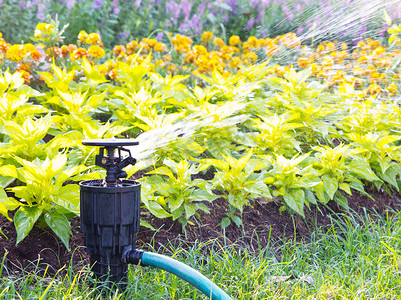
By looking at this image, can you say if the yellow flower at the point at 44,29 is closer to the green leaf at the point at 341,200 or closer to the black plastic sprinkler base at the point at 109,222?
the black plastic sprinkler base at the point at 109,222

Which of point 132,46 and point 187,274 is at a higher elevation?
point 132,46

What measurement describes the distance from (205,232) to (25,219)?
0.74m

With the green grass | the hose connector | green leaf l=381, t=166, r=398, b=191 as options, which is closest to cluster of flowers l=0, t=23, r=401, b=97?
green leaf l=381, t=166, r=398, b=191

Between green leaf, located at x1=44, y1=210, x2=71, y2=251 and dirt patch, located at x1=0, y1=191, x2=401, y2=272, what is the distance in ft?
0.20

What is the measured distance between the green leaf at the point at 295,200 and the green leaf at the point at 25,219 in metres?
1.04

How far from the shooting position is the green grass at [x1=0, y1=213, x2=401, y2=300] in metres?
1.44

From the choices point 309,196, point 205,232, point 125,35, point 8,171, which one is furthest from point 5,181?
point 125,35

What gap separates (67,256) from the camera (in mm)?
1679

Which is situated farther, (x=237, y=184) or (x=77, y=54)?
(x=77, y=54)

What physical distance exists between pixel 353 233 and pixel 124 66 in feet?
5.14

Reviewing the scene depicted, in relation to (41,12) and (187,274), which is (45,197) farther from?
(41,12)

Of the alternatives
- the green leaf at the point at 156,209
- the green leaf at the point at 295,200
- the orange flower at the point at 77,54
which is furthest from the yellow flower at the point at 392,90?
the orange flower at the point at 77,54

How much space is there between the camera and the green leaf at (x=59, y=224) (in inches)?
61.9

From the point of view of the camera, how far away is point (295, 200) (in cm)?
204
